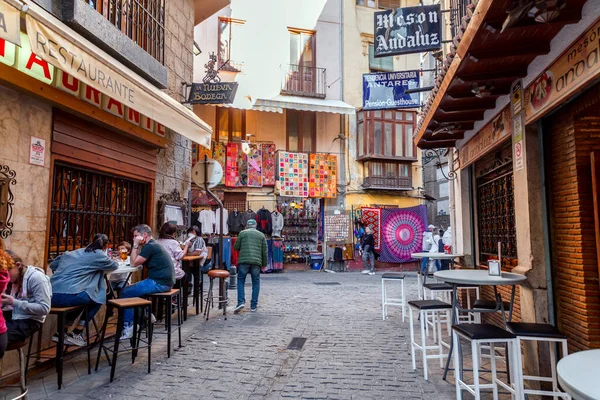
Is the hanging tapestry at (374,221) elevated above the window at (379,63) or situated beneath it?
situated beneath

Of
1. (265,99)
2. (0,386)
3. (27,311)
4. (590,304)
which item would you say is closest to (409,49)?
(590,304)

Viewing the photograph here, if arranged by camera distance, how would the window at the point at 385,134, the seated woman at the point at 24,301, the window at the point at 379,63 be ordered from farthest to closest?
the window at the point at 379,63 → the window at the point at 385,134 → the seated woman at the point at 24,301

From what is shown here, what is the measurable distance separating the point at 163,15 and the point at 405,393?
25.2ft

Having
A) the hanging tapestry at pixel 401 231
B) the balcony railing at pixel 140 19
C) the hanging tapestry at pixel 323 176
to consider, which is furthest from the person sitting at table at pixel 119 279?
the hanging tapestry at pixel 401 231

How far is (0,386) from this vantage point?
3.91 m

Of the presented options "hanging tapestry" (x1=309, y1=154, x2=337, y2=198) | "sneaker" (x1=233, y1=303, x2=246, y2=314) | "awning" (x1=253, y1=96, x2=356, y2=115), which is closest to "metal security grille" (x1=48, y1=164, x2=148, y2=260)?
"sneaker" (x1=233, y1=303, x2=246, y2=314)

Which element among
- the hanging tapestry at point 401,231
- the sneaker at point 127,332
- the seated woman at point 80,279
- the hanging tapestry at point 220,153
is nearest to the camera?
the seated woman at point 80,279

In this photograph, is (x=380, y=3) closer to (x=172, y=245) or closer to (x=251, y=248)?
(x=251, y=248)

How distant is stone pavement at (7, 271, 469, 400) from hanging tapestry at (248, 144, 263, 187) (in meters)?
9.12

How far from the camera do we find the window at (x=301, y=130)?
58.2 feet

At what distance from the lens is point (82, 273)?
177 inches

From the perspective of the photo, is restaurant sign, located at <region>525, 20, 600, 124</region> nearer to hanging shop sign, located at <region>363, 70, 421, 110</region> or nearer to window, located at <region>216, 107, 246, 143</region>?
hanging shop sign, located at <region>363, 70, 421, 110</region>

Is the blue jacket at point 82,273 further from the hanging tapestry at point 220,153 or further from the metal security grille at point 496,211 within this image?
the hanging tapestry at point 220,153

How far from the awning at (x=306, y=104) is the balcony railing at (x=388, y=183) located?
3.04 m
